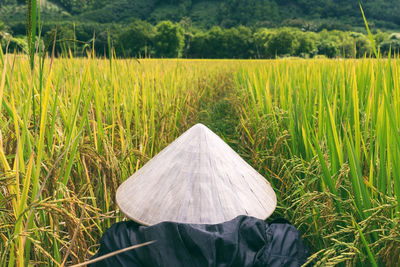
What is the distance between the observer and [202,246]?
59 cm

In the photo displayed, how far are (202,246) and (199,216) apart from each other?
0.27ft

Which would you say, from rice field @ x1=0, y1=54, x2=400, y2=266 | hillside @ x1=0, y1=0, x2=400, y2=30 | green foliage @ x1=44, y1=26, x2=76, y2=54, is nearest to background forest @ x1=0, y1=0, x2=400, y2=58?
hillside @ x1=0, y1=0, x2=400, y2=30

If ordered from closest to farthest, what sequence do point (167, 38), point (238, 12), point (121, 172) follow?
1. point (121, 172)
2. point (167, 38)
3. point (238, 12)

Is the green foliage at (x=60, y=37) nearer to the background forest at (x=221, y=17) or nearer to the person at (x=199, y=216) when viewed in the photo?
the person at (x=199, y=216)

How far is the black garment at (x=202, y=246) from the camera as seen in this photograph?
60cm

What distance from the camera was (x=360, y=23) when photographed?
47.8 metres

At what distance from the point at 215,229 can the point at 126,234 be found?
0.22 metres

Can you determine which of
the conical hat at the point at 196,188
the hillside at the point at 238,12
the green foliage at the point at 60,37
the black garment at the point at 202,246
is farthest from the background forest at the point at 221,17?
the black garment at the point at 202,246

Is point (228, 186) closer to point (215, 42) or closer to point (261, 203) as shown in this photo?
point (261, 203)

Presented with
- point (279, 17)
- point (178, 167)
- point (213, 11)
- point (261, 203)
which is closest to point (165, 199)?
point (178, 167)

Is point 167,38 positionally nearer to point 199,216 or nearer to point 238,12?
point 238,12

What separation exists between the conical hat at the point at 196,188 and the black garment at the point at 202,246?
44 millimetres

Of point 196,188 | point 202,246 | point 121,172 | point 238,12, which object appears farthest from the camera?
point 238,12

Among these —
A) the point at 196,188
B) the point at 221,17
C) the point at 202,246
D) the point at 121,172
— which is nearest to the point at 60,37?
the point at 121,172
